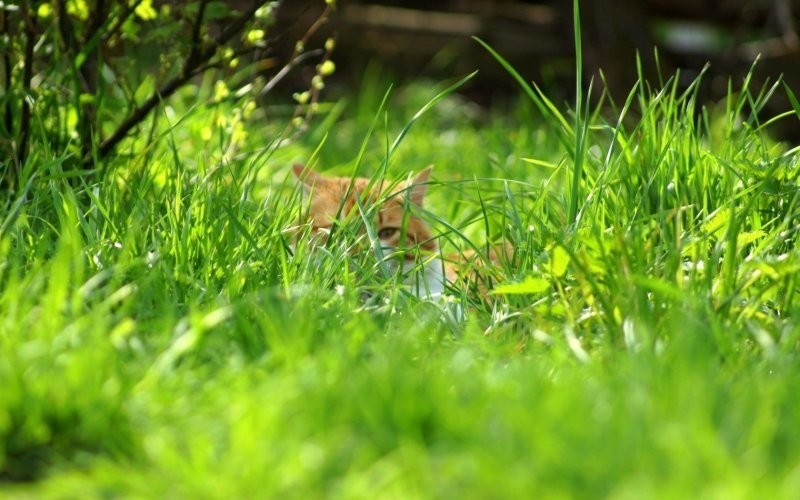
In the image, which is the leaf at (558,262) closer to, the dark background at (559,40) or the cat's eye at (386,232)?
the cat's eye at (386,232)

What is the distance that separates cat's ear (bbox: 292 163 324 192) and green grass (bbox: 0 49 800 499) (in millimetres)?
155

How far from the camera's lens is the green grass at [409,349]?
146 cm

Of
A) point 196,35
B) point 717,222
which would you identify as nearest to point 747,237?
point 717,222

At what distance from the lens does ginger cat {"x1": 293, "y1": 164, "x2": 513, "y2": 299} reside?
8.43 feet

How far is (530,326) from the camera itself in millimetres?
2180

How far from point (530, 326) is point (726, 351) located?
402 millimetres

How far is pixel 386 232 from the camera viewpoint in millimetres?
3232

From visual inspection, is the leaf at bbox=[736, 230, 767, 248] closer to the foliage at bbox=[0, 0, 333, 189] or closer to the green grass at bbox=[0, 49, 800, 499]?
the green grass at bbox=[0, 49, 800, 499]

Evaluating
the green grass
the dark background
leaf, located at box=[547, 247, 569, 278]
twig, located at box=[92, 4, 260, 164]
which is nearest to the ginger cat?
the green grass

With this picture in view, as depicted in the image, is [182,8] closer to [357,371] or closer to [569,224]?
[569,224]

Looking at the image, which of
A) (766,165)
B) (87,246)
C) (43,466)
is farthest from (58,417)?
(766,165)

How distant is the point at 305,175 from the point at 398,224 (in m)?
0.42

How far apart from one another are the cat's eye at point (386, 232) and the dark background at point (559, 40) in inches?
114

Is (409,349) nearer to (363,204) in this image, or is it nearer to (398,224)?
(363,204)
